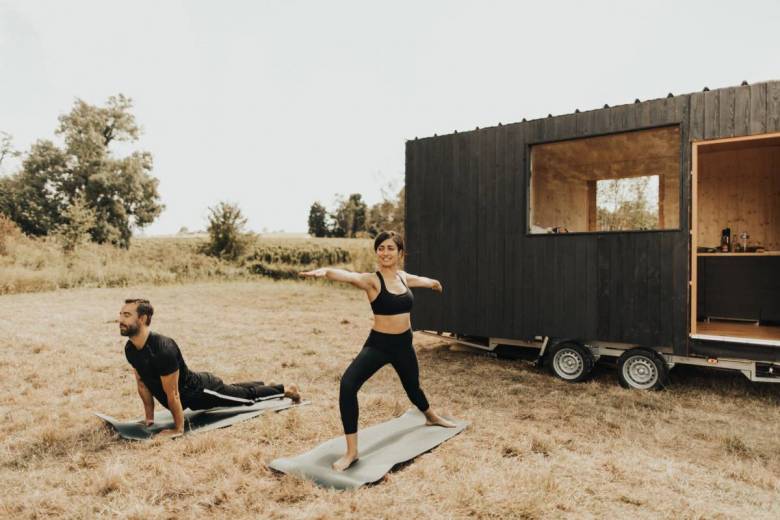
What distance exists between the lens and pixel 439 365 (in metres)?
7.68

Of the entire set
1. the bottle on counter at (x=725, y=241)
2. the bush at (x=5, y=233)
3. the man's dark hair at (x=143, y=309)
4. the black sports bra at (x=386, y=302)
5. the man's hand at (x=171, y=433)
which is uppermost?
the bush at (x=5, y=233)

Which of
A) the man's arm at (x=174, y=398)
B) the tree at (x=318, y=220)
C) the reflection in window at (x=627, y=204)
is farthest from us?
the tree at (x=318, y=220)

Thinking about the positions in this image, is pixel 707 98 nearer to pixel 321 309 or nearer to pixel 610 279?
pixel 610 279

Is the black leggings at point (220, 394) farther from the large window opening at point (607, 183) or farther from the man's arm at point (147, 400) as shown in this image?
the large window opening at point (607, 183)

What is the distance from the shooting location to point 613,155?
8.31 m

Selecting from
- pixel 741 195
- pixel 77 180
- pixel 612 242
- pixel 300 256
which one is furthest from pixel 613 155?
pixel 77 180

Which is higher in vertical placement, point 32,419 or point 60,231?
point 60,231

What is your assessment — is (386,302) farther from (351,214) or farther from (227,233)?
(351,214)

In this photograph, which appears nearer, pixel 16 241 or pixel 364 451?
pixel 364 451

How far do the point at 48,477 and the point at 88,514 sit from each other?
771 millimetres

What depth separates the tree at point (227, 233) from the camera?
85.4 ft

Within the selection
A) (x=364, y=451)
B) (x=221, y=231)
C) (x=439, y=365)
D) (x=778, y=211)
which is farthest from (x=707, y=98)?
(x=221, y=231)

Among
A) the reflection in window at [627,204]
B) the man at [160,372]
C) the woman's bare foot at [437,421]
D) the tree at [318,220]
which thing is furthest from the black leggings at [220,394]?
the tree at [318,220]

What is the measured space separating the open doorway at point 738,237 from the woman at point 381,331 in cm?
582
